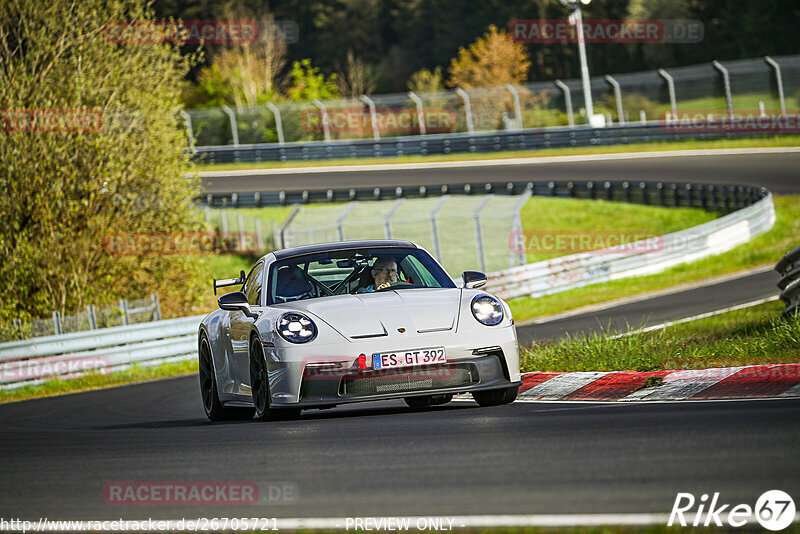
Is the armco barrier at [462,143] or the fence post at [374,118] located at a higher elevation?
the fence post at [374,118]

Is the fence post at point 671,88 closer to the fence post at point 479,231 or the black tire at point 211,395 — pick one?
the fence post at point 479,231

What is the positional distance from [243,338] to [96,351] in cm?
1057

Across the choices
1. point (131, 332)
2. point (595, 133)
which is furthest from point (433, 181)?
point (131, 332)

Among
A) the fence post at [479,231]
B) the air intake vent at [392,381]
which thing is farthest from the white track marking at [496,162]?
the air intake vent at [392,381]

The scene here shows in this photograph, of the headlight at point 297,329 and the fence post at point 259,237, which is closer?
the headlight at point 297,329

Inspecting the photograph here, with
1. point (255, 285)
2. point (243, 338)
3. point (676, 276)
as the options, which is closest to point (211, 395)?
point (255, 285)

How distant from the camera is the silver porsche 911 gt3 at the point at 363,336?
318 inches

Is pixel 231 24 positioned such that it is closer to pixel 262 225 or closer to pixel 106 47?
pixel 262 225

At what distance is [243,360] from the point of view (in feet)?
30.1

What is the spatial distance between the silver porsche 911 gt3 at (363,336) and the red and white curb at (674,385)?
735 millimetres

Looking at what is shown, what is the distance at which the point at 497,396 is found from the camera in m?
8.82

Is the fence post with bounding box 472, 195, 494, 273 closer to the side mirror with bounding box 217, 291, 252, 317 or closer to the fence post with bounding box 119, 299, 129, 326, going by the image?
the fence post with bounding box 119, 299, 129, 326

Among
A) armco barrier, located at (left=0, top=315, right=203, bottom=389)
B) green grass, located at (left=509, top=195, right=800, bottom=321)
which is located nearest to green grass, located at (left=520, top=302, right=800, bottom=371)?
armco barrier, located at (left=0, top=315, right=203, bottom=389)

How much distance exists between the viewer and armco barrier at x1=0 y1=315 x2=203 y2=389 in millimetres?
18359
